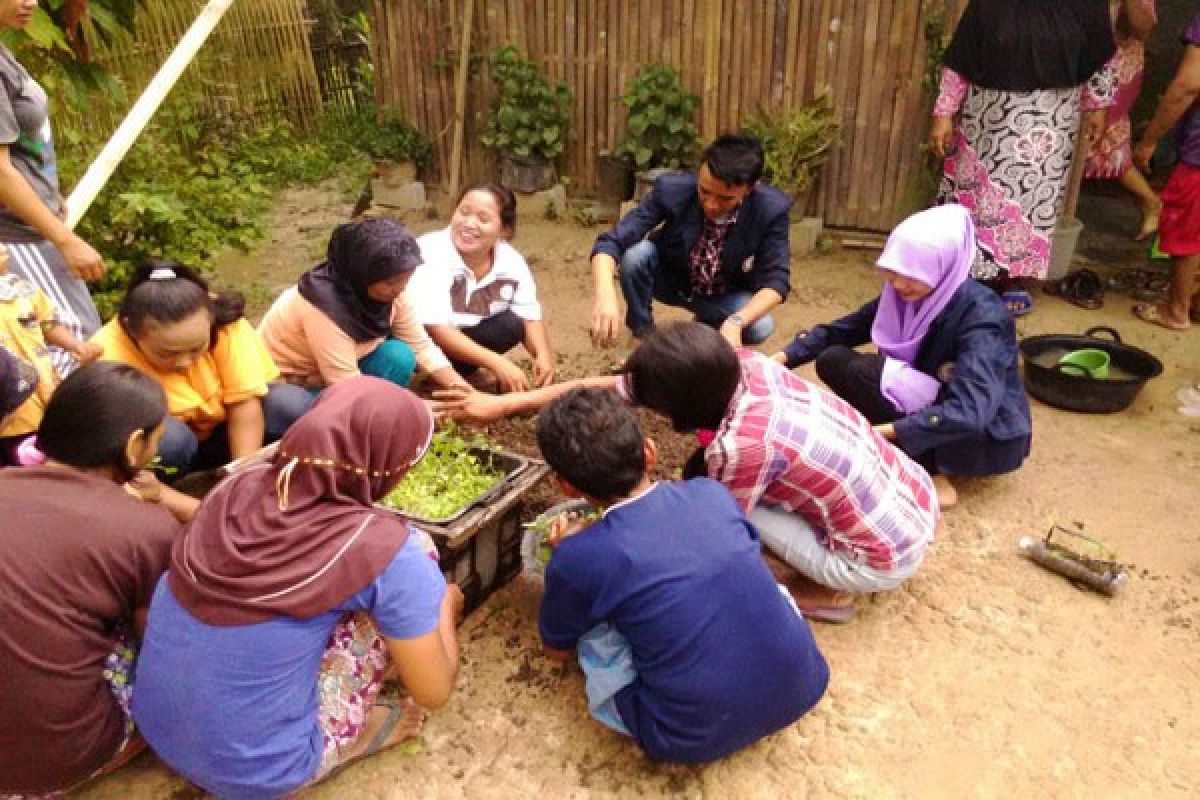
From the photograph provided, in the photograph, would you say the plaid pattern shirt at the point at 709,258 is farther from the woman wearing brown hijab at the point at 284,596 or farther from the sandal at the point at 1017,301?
the woman wearing brown hijab at the point at 284,596

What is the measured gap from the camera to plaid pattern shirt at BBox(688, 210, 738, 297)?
163 inches

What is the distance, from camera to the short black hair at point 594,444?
6.92 ft

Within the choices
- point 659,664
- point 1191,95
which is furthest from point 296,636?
point 1191,95

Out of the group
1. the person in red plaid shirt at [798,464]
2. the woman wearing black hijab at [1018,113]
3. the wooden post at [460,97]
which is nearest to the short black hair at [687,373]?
the person in red plaid shirt at [798,464]

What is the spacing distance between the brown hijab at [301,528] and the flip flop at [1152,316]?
15.3 ft

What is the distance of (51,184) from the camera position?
10.3 feet

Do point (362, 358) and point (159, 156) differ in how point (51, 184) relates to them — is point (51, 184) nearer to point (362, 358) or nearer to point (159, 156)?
point (362, 358)

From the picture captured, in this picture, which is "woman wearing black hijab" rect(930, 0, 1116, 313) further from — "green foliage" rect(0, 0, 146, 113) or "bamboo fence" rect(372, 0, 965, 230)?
"green foliage" rect(0, 0, 146, 113)

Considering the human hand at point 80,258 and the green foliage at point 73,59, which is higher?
the green foliage at point 73,59

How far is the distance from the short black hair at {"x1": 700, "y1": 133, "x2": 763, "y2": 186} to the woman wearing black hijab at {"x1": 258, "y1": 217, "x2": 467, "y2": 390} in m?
1.33

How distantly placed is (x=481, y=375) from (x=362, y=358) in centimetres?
73

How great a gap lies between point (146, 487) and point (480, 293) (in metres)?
1.74

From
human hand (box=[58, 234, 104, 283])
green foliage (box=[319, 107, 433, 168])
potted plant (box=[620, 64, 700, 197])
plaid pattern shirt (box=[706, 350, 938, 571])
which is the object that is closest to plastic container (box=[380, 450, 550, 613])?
plaid pattern shirt (box=[706, 350, 938, 571])

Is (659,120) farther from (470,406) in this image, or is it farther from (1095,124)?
(470,406)
